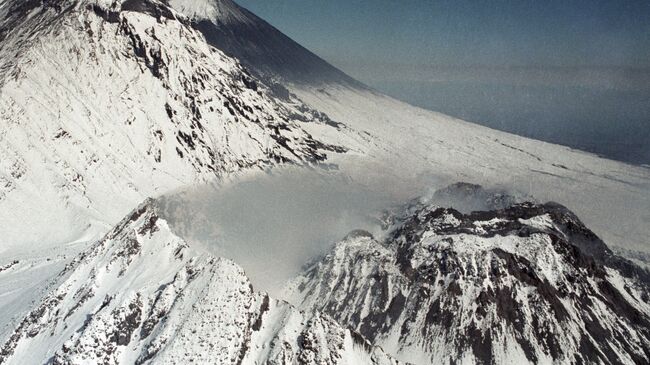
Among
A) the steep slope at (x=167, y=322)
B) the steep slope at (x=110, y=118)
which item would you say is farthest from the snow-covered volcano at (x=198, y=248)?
the steep slope at (x=110, y=118)

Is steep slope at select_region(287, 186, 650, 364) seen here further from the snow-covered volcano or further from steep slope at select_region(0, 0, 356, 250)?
steep slope at select_region(0, 0, 356, 250)

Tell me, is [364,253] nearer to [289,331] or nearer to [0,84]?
[289,331]

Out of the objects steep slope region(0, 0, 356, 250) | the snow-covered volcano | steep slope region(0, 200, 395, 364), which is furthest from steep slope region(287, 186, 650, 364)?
steep slope region(0, 0, 356, 250)

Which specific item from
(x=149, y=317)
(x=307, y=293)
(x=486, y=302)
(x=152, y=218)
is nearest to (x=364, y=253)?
(x=307, y=293)

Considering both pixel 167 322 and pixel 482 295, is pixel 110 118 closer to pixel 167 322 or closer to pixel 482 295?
pixel 482 295

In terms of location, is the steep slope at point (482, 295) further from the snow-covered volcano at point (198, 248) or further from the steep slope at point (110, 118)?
the steep slope at point (110, 118)
